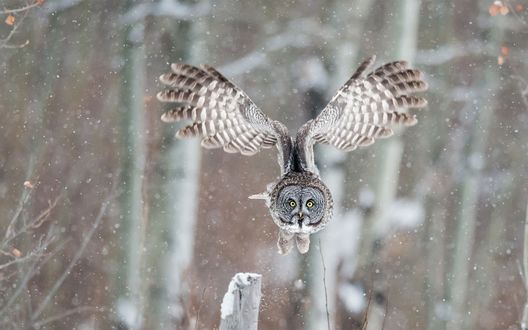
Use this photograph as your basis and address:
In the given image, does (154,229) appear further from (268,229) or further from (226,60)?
(226,60)

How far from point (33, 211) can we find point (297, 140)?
9.01 ft

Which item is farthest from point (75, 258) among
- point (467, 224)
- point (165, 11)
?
point (467, 224)

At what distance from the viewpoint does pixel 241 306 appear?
9.98ft

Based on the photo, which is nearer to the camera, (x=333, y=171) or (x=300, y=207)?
(x=300, y=207)

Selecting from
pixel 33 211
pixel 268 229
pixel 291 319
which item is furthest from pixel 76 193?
pixel 291 319

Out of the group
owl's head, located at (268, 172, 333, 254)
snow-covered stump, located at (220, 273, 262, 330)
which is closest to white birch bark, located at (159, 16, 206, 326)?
owl's head, located at (268, 172, 333, 254)

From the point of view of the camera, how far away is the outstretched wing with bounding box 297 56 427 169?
153 inches

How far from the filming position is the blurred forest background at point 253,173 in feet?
18.9

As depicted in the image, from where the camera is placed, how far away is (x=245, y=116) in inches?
161

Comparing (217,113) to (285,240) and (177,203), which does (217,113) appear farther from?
(177,203)

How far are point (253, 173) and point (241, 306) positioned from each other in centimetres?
282

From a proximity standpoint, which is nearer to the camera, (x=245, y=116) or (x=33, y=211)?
(x=245, y=116)

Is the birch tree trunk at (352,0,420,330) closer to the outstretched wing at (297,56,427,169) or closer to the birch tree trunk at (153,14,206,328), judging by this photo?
the birch tree trunk at (153,14,206,328)

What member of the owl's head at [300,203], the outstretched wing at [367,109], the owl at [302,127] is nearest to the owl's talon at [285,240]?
the owl at [302,127]
